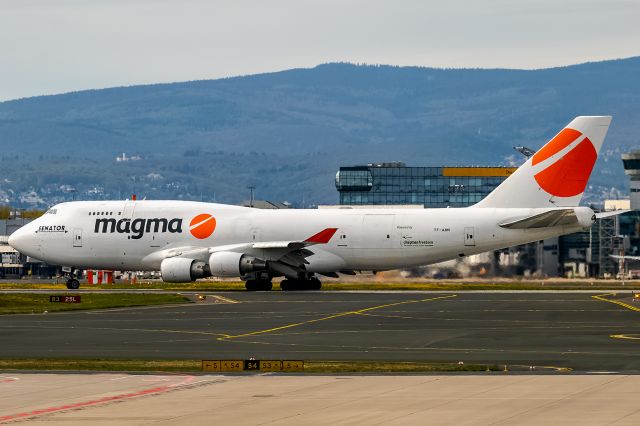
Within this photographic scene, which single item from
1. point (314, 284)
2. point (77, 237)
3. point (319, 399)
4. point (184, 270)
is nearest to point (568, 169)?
point (314, 284)

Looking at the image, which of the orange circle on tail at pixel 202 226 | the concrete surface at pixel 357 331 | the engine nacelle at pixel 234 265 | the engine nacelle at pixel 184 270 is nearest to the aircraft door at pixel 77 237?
the orange circle on tail at pixel 202 226

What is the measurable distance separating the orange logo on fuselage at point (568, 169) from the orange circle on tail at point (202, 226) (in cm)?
2176

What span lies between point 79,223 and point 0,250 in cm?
7597

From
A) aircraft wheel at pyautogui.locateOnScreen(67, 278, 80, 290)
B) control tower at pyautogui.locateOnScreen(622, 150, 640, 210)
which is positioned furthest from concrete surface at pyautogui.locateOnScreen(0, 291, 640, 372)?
control tower at pyautogui.locateOnScreen(622, 150, 640, 210)

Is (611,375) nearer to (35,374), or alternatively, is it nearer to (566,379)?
(566,379)

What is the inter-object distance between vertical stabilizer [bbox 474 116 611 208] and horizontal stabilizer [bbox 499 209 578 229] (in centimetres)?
205

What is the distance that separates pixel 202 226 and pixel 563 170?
79.0 feet

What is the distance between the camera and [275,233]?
8619 cm

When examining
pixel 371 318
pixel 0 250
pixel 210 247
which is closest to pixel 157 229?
pixel 210 247

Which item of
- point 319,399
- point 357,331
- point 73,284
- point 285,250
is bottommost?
point 319,399

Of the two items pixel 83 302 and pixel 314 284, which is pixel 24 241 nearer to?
pixel 314 284

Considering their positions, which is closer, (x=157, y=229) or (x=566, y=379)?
(x=566, y=379)

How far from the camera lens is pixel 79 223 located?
91688mm

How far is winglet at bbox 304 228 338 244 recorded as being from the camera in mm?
83188
